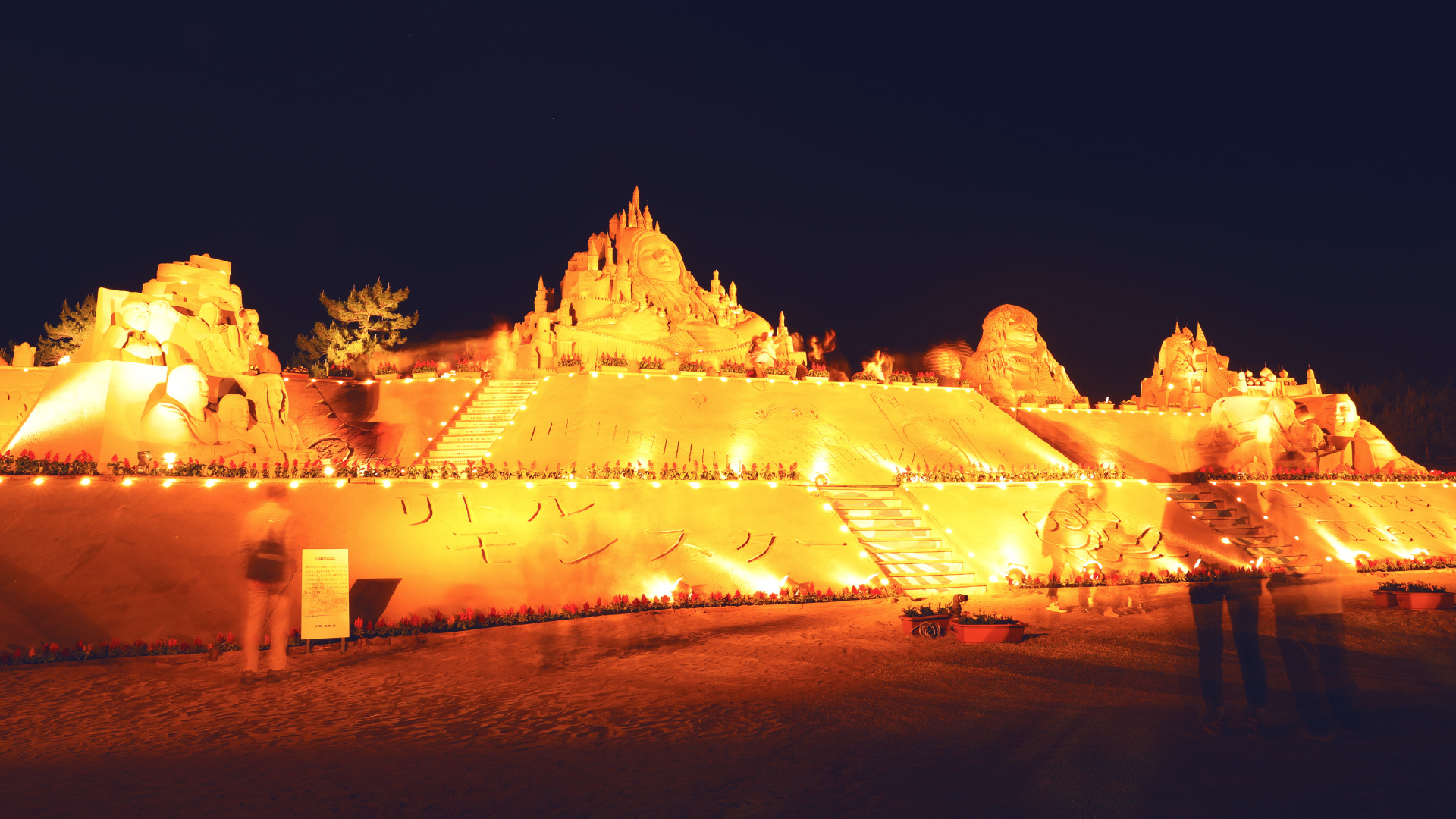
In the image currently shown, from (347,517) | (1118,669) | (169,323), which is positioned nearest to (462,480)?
(347,517)

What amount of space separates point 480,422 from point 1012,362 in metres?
23.5

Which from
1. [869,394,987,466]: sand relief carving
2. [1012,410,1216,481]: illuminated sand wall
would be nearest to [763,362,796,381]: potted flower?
[869,394,987,466]: sand relief carving

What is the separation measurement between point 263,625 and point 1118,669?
13.5 meters

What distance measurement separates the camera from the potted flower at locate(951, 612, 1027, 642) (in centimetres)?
1241

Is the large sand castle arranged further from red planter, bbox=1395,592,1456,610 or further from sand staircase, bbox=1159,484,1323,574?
red planter, bbox=1395,592,1456,610

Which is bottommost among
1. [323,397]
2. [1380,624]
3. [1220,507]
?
[1380,624]

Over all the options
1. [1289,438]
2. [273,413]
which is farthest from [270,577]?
[1289,438]

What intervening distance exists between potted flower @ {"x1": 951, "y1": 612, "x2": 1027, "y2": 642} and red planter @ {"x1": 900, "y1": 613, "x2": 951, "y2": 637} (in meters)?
0.47

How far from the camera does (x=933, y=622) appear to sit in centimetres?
1309

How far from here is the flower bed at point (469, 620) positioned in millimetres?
11867

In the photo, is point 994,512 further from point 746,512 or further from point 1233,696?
point 1233,696

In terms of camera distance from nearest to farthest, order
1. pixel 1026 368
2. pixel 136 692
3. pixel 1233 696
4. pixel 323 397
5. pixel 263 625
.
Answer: pixel 1233 696 → pixel 136 692 → pixel 263 625 → pixel 323 397 → pixel 1026 368

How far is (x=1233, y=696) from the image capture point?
864 cm

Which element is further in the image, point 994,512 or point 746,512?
point 994,512
